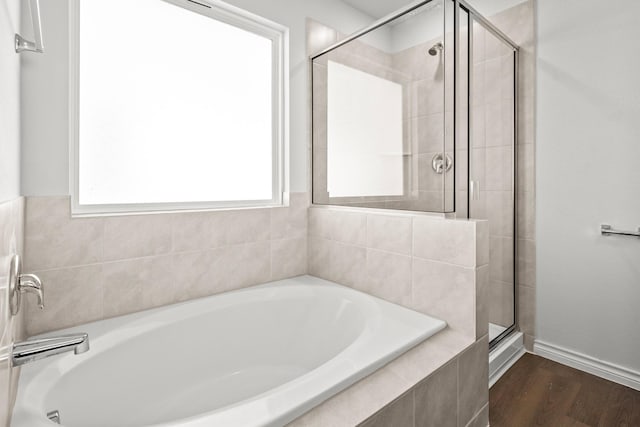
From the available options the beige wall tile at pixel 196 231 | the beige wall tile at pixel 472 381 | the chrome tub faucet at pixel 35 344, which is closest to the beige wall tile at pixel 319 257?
the beige wall tile at pixel 196 231

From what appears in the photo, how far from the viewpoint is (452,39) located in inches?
60.5

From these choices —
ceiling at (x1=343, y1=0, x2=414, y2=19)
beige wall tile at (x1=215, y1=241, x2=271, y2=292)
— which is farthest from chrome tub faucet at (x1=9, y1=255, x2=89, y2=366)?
Answer: ceiling at (x1=343, y1=0, x2=414, y2=19)

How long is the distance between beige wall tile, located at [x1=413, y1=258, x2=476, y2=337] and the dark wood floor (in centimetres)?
58

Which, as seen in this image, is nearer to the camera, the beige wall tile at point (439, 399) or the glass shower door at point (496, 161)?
the beige wall tile at point (439, 399)

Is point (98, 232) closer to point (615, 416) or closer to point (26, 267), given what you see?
point (26, 267)

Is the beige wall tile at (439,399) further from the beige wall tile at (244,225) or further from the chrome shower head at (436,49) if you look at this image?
the chrome shower head at (436,49)

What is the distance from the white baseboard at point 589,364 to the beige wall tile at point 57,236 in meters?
2.63

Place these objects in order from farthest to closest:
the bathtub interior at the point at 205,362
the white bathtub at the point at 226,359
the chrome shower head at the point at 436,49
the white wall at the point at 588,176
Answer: the white wall at the point at 588,176, the chrome shower head at the point at 436,49, the bathtub interior at the point at 205,362, the white bathtub at the point at 226,359

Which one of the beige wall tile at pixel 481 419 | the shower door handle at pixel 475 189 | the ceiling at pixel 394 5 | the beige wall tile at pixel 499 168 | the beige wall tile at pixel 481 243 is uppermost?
the ceiling at pixel 394 5

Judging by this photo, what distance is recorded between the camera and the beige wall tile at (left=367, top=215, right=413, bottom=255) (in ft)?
5.48

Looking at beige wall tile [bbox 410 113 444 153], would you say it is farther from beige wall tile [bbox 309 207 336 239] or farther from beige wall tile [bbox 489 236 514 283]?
beige wall tile [bbox 489 236 514 283]

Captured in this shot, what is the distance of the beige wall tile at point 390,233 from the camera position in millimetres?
1671

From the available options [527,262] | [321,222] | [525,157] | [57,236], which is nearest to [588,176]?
[525,157]

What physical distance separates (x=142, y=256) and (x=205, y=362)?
1.96 feet
